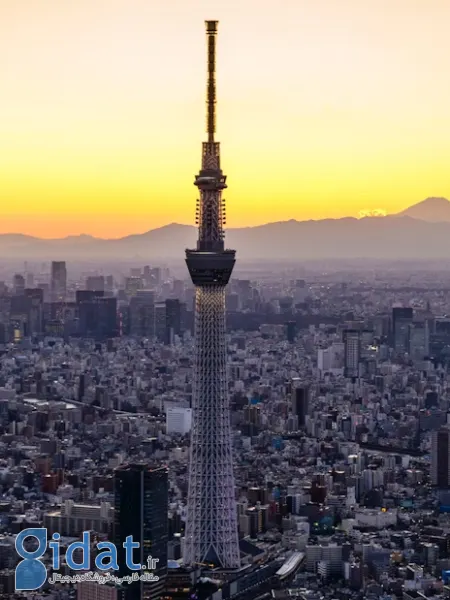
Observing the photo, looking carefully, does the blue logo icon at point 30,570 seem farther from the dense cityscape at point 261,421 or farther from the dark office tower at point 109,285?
the dark office tower at point 109,285

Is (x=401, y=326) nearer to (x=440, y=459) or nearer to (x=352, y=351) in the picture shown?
(x=352, y=351)

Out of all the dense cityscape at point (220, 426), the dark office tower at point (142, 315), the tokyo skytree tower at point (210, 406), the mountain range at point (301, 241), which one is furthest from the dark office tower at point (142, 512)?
the dark office tower at point (142, 315)

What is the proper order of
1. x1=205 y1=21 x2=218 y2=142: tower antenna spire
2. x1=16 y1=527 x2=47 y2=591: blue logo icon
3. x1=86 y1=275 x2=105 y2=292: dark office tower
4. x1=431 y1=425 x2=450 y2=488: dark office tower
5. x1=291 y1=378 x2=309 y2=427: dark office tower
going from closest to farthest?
1. x1=205 y1=21 x2=218 y2=142: tower antenna spire
2. x1=16 y1=527 x2=47 y2=591: blue logo icon
3. x1=431 y1=425 x2=450 y2=488: dark office tower
4. x1=291 y1=378 x2=309 y2=427: dark office tower
5. x1=86 y1=275 x2=105 y2=292: dark office tower

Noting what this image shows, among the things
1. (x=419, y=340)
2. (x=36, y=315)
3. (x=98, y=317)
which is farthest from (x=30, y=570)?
(x=98, y=317)

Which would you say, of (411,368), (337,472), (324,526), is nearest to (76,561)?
(324,526)

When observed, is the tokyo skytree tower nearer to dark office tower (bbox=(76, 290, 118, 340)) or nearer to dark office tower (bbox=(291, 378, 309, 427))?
dark office tower (bbox=(291, 378, 309, 427))

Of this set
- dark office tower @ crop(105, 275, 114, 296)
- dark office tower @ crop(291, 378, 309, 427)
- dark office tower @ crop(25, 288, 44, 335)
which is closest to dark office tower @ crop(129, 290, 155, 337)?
dark office tower @ crop(105, 275, 114, 296)
